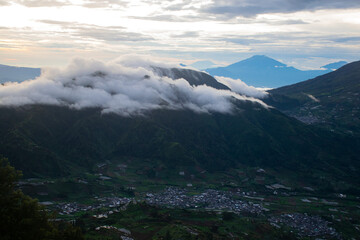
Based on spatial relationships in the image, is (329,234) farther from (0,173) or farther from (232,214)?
(0,173)

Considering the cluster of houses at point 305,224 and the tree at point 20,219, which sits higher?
the tree at point 20,219

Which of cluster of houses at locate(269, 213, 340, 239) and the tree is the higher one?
the tree

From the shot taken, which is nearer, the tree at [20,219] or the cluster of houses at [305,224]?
the tree at [20,219]

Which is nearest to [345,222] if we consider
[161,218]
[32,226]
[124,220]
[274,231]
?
[274,231]

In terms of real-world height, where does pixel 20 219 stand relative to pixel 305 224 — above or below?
above

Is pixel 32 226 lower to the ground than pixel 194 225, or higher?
higher

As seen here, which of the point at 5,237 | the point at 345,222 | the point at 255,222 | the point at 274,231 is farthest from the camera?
the point at 345,222

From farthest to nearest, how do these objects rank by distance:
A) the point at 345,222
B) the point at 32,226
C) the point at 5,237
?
1. the point at 345,222
2. the point at 32,226
3. the point at 5,237

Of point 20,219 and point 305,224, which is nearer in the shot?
point 20,219
